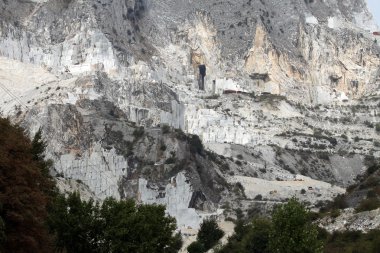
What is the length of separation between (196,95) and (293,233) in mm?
89158

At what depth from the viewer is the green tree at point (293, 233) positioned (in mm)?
42531

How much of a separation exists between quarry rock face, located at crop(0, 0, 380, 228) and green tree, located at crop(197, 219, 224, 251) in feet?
22.9

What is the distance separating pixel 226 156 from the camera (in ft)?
370

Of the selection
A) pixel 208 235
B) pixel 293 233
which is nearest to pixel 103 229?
pixel 293 233

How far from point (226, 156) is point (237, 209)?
65.5ft

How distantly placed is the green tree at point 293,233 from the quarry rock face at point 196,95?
44.3 m

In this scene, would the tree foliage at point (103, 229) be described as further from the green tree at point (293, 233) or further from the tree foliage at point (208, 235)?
the tree foliage at point (208, 235)

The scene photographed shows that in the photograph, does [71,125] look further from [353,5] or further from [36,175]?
[353,5]

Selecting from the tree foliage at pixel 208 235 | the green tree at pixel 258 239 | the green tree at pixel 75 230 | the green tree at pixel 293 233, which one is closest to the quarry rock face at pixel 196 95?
the tree foliage at pixel 208 235

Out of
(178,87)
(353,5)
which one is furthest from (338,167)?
(353,5)

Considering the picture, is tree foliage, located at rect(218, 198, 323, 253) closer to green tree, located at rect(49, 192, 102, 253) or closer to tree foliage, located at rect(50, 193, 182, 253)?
tree foliage, located at rect(50, 193, 182, 253)

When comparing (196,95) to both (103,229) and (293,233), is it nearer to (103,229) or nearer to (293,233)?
(103,229)

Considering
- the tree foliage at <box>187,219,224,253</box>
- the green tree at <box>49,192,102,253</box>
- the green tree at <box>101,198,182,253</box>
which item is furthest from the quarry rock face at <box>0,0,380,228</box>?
the green tree at <box>49,192,102,253</box>

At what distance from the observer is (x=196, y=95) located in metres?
132
